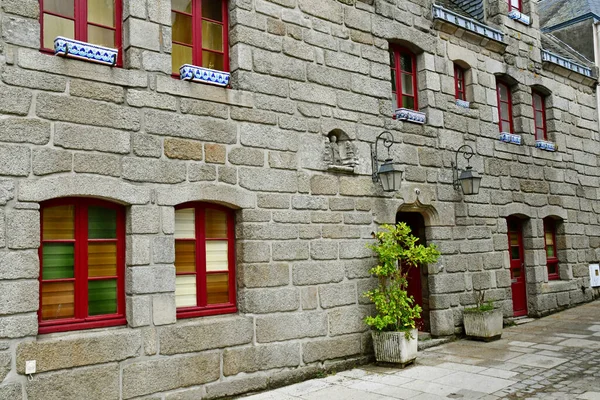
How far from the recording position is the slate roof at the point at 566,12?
45.0ft

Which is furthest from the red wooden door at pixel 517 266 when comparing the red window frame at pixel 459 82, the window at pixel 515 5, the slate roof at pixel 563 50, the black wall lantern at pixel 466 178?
the slate roof at pixel 563 50

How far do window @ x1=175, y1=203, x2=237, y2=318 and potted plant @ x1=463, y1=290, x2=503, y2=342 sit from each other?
14.0ft

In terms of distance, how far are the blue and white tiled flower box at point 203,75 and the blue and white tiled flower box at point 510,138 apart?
20.3 feet

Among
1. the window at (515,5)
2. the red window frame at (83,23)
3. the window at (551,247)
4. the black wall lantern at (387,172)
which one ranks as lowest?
the window at (551,247)

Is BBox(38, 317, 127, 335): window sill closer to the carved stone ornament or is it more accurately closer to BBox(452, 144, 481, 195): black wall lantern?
the carved stone ornament

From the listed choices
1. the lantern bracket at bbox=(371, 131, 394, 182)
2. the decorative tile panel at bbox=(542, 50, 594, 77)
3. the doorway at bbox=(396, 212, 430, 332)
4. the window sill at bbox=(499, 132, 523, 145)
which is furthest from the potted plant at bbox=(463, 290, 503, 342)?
the decorative tile panel at bbox=(542, 50, 594, 77)

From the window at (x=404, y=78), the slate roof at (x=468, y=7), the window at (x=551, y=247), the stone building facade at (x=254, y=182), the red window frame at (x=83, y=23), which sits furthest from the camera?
the window at (x=551, y=247)

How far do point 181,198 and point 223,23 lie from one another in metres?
2.35

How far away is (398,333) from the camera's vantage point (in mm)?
7293

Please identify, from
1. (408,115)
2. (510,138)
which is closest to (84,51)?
(408,115)

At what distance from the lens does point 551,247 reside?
→ 1175 cm

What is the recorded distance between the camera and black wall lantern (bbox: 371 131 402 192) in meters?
7.75

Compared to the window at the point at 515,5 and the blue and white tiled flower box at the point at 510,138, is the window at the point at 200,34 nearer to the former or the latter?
the blue and white tiled flower box at the point at 510,138

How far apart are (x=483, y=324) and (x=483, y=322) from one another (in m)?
0.03
